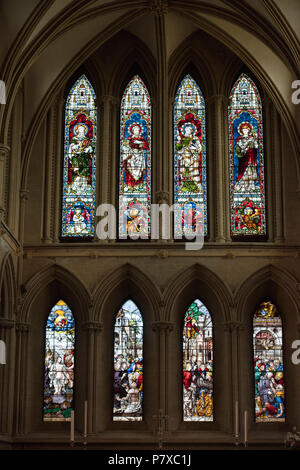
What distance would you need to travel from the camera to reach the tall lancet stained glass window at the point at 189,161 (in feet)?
70.9

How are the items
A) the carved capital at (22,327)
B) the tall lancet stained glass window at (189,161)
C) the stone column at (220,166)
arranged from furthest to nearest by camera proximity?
1. the tall lancet stained glass window at (189,161)
2. the stone column at (220,166)
3. the carved capital at (22,327)

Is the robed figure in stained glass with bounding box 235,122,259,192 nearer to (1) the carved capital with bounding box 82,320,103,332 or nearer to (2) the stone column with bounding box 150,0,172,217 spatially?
(2) the stone column with bounding box 150,0,172,217

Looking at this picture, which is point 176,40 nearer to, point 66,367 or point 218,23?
point 218,23

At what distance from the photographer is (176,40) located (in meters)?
22.0

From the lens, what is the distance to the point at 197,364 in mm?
20844

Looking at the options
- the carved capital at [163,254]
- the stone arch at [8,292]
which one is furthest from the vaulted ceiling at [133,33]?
the carved capital at [163,254]

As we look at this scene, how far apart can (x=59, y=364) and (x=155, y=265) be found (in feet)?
10.3

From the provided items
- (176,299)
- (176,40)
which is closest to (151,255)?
(176,299)

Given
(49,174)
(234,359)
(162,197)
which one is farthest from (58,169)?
(234,359)

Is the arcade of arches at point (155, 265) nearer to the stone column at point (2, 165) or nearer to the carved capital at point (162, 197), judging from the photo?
the carved capital at point (162, 197)

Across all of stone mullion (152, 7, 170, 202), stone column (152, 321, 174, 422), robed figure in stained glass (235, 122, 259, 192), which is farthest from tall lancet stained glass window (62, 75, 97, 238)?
robed figure in stained glass (235, 122, 259, 192)

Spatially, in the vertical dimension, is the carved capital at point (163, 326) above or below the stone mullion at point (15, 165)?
below

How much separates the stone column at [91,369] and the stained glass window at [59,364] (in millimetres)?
538

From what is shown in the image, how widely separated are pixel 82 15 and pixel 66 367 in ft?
25.8
